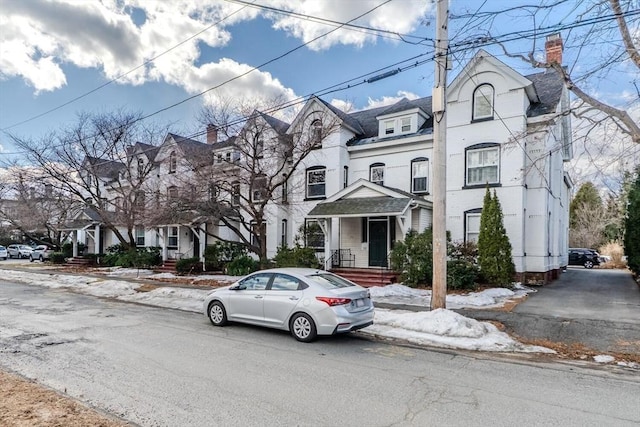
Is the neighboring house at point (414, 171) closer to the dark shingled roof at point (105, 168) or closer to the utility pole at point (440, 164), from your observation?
the utility pole at point (440, 164)

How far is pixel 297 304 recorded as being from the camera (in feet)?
27.7

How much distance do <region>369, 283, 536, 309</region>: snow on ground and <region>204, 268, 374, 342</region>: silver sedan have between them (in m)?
4.66

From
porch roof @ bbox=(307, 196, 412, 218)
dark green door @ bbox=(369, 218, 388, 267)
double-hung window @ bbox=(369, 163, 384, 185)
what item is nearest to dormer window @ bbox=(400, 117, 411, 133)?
double-hung window @ bbox=(369, 163, 384, 185)

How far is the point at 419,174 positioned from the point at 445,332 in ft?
39.8

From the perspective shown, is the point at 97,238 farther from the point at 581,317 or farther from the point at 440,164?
the point at 581,317

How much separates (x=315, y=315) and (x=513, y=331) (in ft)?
15.6

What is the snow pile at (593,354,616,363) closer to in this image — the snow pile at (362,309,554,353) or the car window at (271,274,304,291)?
the snow pile at (362,309,554,353)

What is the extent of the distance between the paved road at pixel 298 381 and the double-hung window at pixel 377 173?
13253 mm

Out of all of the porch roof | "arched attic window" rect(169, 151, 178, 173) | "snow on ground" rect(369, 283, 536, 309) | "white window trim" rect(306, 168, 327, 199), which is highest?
"arched attic window" rect(169, 151, 178, 173)

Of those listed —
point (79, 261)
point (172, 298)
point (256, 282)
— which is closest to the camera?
point (256, 282)

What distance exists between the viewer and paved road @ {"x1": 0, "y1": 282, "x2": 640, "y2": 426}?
4.70 metres

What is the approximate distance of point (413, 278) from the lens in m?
15.8

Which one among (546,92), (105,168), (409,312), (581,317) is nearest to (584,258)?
(546,92)

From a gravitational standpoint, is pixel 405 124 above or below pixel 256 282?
above
